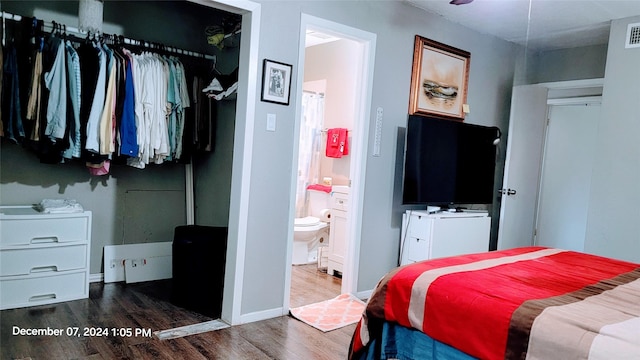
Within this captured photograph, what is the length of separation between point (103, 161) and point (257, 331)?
1604mm

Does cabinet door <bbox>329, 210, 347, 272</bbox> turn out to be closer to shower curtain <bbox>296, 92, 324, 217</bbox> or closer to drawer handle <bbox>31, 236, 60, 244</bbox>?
shower curtain <bbox>296, 92, 324, 217</bbox>

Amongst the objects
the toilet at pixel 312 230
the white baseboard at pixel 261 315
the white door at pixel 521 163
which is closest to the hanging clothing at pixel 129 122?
the white baseboard at pixel 261 315

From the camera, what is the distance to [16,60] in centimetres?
271

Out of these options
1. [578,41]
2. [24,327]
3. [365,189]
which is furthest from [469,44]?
[24,327]

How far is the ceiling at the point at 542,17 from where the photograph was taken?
3.35 meters

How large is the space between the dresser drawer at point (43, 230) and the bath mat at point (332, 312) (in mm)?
1557

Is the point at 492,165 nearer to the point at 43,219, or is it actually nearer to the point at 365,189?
the point at 365,189

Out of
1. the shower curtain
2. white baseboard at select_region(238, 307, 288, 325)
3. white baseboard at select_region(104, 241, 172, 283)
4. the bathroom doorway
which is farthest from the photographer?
the shower curtain

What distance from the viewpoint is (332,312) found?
9.99ft

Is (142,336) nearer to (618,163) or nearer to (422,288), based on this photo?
(422,288)

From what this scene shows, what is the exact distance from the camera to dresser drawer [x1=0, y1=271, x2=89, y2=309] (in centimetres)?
273

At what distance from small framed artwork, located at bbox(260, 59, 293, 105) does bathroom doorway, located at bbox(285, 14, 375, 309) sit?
0.39ft

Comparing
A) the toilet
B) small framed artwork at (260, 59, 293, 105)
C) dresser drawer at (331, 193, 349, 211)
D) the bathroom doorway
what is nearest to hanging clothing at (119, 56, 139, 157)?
small framed artwork at (260, 59, 293, 105)

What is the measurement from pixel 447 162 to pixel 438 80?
0.73 metres
